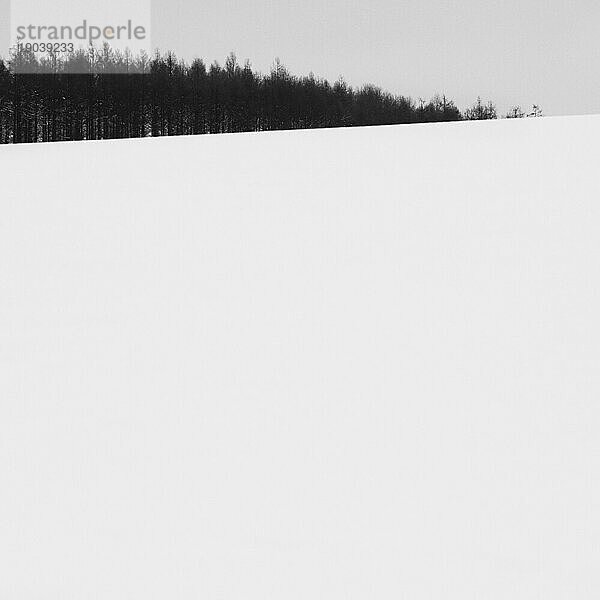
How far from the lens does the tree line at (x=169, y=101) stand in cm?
1072

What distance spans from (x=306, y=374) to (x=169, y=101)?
9179 millimetres

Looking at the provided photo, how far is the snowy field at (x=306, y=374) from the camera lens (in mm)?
2123

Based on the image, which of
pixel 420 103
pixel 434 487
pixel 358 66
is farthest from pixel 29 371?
pixel 358 66

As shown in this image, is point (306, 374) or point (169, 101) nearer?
point (306, 374)

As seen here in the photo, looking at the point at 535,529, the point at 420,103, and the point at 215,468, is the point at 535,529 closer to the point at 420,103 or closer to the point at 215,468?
the point at 215,468

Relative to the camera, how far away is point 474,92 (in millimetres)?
11977

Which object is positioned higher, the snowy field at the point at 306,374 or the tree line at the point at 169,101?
the tree line at the point at 169,101

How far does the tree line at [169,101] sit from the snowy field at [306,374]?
222 inches

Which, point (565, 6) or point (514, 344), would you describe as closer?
point (514, 344)

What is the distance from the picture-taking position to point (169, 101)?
37.0 ft

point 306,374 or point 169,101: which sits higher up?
point 169,101

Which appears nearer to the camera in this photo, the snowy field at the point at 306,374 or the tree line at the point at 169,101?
the snowy field at the point at 306,374

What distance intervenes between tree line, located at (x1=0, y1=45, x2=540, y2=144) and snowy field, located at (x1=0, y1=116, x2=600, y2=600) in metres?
5.64

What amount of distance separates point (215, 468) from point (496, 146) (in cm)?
385
